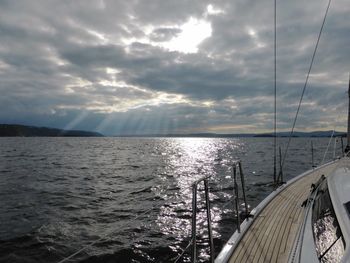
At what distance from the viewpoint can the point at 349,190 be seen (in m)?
4.50

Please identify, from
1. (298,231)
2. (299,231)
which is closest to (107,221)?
(298,231)

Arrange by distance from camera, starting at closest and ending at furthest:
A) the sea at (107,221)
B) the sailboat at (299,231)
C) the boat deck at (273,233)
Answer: the sailboat at (299,231), the boat deck at (273,233), the sea at (107,221)

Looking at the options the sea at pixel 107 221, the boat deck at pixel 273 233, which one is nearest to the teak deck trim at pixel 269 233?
the boat deck at pixel 273 233

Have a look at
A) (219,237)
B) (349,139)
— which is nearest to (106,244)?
(219,237)

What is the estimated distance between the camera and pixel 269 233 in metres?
6.25

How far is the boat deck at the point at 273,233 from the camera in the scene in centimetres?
521

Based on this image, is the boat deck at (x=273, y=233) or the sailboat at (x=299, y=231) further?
the boat deck at (x=273, y=233)

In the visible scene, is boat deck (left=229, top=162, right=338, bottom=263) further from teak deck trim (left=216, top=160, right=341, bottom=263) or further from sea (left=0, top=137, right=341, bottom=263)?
sea (left=0, top=137, right=341, bottom=263)

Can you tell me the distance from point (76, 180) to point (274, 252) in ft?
66.5

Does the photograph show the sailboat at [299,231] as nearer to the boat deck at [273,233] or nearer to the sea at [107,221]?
the boat deck at [273,233]

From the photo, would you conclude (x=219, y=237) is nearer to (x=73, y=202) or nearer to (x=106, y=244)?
(x=106, y=244)

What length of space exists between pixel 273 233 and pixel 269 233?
0.08 metres

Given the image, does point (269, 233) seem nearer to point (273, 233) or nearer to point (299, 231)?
point (273, 233)

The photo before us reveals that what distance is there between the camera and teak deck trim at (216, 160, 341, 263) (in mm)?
5211
